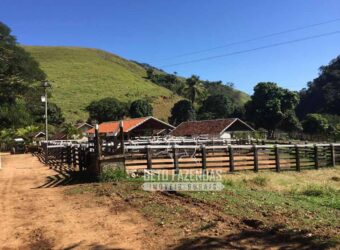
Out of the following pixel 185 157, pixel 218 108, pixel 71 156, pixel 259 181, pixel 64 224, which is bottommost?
pixel 259 181

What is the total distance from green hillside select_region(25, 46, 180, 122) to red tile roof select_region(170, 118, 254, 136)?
109 feet

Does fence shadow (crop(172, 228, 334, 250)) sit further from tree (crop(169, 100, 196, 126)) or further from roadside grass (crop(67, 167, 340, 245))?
tree (crop(169, 100, 196, 126))

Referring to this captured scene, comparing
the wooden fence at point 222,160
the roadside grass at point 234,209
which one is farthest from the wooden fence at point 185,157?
the roadside grass at point 234,209

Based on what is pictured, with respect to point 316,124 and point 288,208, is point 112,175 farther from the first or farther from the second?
point 316,124

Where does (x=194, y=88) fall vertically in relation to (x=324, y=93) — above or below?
above

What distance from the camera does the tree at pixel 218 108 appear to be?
84.5 m

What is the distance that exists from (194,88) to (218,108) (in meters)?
6.65

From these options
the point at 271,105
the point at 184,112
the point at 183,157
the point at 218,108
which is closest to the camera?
the point at 183,157

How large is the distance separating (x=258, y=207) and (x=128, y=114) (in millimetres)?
75077

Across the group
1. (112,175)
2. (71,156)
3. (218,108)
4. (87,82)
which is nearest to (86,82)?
(87,82)

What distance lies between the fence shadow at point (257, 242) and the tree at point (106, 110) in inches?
2883

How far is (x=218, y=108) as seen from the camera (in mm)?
85125

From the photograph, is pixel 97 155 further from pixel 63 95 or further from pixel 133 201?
pixel 63 95

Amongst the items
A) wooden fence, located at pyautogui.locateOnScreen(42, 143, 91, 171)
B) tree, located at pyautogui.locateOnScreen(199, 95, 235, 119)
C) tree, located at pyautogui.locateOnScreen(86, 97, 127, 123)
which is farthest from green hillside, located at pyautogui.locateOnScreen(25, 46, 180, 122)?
wooden fence, located at pyautogui.locateOnScreen(42, 143, 91, 171)
